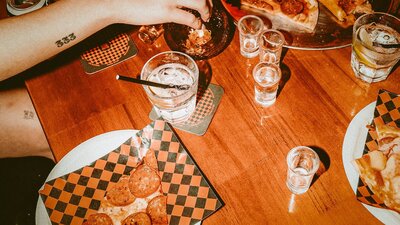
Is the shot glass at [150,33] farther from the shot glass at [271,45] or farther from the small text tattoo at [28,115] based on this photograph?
the small text tattoo at [28,115]

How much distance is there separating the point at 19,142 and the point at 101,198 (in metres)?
1.24

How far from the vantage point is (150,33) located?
1.94 m

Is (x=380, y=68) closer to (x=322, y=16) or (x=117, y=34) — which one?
(x=322, y=16)

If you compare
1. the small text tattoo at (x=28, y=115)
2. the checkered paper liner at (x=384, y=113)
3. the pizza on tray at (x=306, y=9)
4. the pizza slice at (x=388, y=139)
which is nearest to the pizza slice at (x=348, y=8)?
the pizza on tray at (x=306, y=9)

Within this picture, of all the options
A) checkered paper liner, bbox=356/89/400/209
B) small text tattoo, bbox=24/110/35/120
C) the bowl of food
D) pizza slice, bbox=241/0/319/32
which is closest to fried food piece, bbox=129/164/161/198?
the bowl of food

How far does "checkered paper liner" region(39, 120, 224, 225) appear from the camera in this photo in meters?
1.33

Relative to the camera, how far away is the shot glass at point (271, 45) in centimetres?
164

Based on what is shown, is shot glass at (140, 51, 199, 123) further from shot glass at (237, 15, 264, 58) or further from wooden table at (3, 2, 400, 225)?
shot glass at (237, 15, 264, 58)

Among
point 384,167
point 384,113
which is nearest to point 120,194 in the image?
point 384,167

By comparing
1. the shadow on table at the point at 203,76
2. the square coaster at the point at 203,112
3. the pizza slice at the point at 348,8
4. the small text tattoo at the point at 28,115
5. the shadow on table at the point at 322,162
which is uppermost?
the pizza slice at the point at 348,8

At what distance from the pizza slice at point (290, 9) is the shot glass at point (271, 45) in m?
0.32

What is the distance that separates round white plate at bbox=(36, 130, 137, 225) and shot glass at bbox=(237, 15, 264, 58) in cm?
84

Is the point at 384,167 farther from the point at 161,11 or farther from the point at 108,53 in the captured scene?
the point at 108,53

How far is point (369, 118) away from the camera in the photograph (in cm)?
146
